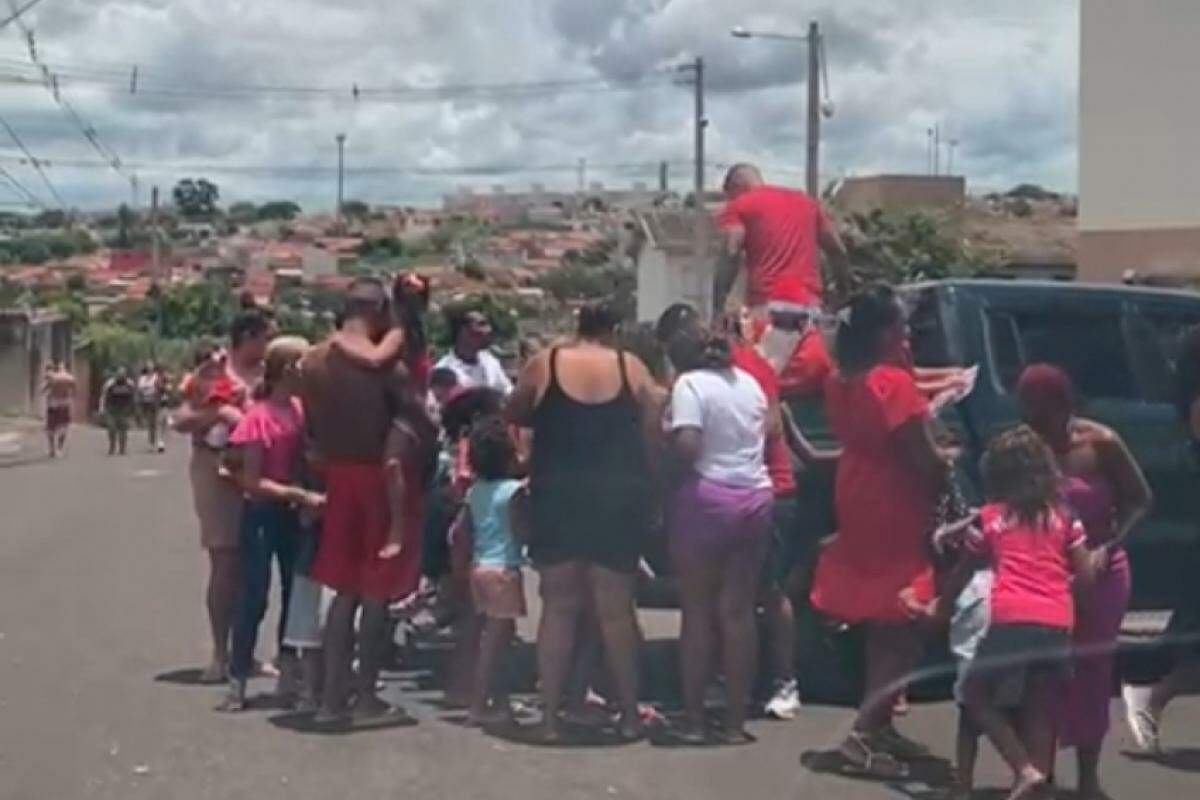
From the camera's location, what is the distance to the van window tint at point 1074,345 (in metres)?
11.1

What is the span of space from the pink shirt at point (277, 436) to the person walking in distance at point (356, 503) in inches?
13.3

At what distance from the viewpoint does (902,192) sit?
42.5 metres

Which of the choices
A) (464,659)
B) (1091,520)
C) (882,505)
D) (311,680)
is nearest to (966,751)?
(1091,520)

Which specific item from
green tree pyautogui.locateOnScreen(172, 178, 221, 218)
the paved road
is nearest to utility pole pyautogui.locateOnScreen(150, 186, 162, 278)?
green tree pyautogui.locateOnScreen(172, 178, 221, 218)

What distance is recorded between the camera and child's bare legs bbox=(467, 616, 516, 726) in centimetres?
1050

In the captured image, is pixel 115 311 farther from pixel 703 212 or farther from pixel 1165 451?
pixel 1165 451

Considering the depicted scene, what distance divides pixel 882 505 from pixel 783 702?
1.46m

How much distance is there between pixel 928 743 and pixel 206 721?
3209 millimetres

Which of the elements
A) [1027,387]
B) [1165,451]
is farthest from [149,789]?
[1165,451]

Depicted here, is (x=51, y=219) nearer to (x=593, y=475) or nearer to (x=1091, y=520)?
(x=593, y=475)

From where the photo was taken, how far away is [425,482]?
10680 mm

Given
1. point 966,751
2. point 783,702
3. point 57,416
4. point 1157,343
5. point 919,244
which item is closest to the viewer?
point 966,751

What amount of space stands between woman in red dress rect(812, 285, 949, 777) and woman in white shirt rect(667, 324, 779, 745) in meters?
0.57

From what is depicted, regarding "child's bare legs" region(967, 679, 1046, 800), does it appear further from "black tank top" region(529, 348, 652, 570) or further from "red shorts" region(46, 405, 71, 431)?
"red shorts" region(46, 405, 71, 431)
